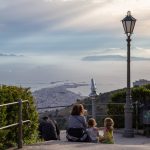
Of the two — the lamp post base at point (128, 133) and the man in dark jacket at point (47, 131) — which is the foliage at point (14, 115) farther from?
the lamp post base at point (128, 133)

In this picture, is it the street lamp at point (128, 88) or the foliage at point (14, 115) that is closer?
the foliage at point (14, 115)

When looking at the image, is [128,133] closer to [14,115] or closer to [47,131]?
[47,131]

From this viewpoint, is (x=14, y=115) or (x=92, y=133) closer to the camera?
(x=14, y=115)

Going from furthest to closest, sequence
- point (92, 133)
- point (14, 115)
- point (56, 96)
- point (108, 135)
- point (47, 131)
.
A: point (56, 96) < point (47, 131) < point (108, 135) < point (92, 133) < point (14, 115)

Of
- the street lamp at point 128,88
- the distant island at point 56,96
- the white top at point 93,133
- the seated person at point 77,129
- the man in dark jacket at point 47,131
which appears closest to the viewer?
the seated person at point 77,129

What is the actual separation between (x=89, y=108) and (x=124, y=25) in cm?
553

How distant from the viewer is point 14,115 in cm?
1357

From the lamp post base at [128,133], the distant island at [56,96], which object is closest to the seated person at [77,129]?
the lamp post base at [128,133]

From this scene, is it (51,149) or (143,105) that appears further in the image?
(143,105)

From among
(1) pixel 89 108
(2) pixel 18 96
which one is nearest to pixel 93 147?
(2) pixel 18 96

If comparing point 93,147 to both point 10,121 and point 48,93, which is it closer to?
point 10,121

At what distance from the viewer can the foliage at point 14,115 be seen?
13023 mm

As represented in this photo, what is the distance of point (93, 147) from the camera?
13.9 meters

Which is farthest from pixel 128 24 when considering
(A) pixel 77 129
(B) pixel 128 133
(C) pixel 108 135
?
(A) pixel 77 129
